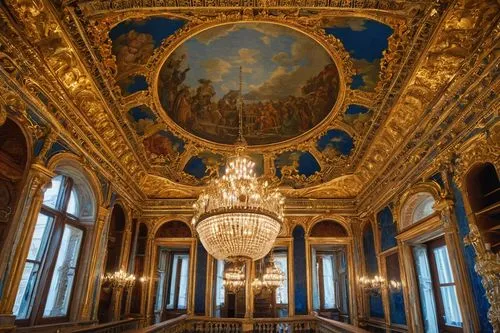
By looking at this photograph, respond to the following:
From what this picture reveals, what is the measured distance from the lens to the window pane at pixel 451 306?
23.6ft

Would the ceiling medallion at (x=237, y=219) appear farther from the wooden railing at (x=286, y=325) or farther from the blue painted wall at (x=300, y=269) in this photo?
the blue painted wall at (x=300, y=269)

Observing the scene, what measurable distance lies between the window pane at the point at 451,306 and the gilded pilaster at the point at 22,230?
870 cm

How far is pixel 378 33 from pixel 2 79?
674 centimetres

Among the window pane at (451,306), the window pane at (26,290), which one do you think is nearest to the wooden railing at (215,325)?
the window pane at (26,290)

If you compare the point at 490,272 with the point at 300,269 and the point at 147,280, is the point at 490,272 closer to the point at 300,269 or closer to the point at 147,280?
the point at 300,269

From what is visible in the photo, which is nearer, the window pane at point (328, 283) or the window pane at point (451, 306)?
the window pane at point (451, 306)

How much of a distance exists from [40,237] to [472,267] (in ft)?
28.2

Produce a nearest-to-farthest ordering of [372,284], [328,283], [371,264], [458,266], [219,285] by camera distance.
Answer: [458,266]
[372,284]
[371,264]
[219,285]
[328,283]

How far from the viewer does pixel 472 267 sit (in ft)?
18.9

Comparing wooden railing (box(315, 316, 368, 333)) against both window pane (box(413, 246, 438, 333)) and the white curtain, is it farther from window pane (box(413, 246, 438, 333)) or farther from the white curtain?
the white curtain

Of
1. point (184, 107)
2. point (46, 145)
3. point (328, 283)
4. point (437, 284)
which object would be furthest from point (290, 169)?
point (46, 145)

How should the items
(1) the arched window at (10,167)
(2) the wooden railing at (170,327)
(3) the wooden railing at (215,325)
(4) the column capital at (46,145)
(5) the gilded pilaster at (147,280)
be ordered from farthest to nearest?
1. (5) the gilded pilaster at (147,280)
2. (3) the wooden railing at (215,325)
3. (4) the column capital at (46,145)
4. (1) the arched window at (10,167)
5. (2) the wooden railing at (170,327)

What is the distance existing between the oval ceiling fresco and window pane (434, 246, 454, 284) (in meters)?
4.52

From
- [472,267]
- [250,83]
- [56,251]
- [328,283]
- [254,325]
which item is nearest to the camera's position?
[472,267]
